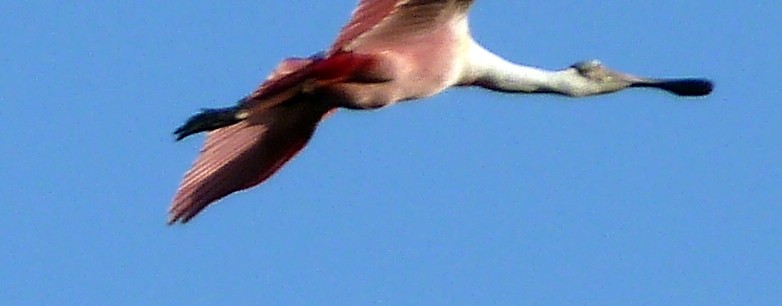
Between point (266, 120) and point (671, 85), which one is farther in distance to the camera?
point (671, 85)

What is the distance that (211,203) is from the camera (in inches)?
419

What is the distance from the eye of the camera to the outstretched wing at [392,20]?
9633mm

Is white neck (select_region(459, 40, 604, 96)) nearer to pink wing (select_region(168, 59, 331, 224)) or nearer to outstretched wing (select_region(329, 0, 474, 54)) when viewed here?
outstretched wing (select_region(329, 0, 474, 54))

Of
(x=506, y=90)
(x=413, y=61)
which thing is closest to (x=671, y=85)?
(x=506, y=90)

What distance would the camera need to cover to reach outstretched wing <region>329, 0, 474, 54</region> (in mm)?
9633

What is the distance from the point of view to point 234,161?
10.6 meters

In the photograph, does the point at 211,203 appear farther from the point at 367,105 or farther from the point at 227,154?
the point at 367,105

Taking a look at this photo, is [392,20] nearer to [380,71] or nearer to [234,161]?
[380,71]

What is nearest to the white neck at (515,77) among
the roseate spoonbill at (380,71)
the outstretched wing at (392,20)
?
the roseate spoonbill at (380,71)

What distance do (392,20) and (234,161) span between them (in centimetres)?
132

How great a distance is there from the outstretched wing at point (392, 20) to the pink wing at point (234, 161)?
87cm

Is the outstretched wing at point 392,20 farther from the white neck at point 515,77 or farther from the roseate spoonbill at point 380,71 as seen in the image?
the white neck at point 515,77

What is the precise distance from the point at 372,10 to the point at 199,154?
1375 mm

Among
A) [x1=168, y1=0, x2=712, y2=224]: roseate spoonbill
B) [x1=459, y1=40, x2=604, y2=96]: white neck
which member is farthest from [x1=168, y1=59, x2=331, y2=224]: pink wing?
[x1=459, y1=40, x2=604, y2=96]: white neck
